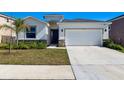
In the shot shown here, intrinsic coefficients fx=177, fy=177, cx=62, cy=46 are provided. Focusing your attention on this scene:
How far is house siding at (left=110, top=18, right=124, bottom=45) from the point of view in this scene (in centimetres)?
2307

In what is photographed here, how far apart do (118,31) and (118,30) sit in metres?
0.15

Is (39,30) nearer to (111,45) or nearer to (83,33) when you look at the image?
(83,33)

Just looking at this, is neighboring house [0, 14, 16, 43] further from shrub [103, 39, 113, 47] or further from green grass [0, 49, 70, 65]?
shrub [103, 39, 113, 47]

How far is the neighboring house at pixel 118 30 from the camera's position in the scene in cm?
2307

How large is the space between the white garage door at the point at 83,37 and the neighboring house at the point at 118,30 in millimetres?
2938

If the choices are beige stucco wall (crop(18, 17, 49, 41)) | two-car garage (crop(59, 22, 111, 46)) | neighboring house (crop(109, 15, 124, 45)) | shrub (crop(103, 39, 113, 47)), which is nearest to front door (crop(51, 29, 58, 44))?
beige stucco wall (crop(18, 17, 49, 41))

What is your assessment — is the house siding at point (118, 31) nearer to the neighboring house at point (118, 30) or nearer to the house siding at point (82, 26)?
the neighboring house at point (118, 30)

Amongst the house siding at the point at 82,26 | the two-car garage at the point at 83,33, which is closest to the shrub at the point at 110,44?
the two-car garage at the point at 83,33

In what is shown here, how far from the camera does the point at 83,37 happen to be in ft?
74.6

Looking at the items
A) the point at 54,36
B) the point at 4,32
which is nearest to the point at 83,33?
the point at 54,36

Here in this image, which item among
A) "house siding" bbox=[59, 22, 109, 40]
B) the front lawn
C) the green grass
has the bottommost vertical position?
the green grass

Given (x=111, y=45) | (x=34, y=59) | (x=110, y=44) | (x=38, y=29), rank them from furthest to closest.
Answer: (x=38, y=29) < (x=110, y=44) < (x=111, y=45) < (x=34, y=59)
